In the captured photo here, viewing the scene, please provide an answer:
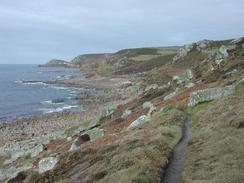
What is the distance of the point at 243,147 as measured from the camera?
2552 centimetres

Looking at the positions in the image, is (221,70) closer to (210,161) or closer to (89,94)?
(210,161)

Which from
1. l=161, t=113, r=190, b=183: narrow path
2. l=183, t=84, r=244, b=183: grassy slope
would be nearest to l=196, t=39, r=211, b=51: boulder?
l=183, t=84, r=244, b=183: grassy slope

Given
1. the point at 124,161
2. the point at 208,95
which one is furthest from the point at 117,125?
the point at 124,161

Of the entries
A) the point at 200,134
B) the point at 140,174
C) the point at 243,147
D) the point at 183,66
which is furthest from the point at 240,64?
the point at 183,66

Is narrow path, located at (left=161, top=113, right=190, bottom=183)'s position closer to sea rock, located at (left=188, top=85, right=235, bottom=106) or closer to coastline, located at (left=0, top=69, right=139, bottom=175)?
sea rock, located at (left=188, top=85, right=235, bottom=106)

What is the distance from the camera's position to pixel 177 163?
84.5 ft

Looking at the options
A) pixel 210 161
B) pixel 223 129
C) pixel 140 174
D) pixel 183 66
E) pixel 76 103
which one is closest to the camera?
pixel 140 174

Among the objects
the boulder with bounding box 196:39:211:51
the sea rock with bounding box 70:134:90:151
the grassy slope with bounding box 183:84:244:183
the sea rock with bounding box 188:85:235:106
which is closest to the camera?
the grassy slope with bounding box 183:84:244:183

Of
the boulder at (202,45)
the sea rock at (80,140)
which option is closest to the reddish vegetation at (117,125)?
the sea rock at (80,140)

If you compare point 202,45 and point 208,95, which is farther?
point 202,45

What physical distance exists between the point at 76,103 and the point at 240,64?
2685 inches

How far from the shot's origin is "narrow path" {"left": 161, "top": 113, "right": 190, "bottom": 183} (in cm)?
2291

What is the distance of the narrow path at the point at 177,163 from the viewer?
22906 millimetres

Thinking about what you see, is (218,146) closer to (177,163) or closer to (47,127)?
(177,163)
